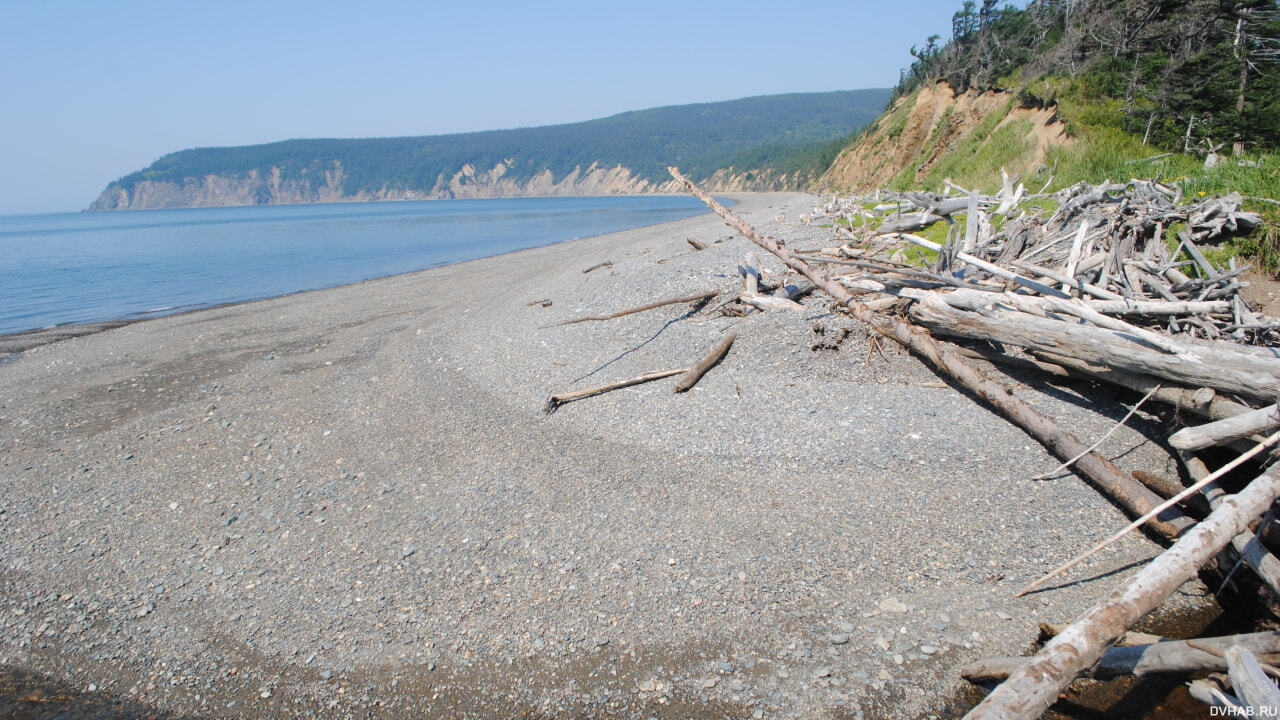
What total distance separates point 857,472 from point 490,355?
6.71 m

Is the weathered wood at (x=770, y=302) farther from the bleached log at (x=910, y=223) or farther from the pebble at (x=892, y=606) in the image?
the bleached log at (x=910, y=223)

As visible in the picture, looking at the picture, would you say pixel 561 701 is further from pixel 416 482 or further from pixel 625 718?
pixel 416 482

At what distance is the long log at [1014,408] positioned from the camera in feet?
16.4

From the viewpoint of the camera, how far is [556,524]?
18.5 ft

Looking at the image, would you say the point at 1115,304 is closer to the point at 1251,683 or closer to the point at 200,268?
the point at 1251,683

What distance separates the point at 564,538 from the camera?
542 cm

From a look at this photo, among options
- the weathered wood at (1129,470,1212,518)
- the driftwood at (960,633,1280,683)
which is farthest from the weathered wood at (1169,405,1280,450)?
the driftwood at (960,633,1280,683)

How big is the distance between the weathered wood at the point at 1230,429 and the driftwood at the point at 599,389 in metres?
5.15

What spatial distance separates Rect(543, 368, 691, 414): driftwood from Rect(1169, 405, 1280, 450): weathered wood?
515cm

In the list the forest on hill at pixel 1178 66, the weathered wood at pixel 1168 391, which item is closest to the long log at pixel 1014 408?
the weathered wood at pixel 1168 391

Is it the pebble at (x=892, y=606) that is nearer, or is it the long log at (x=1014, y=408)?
the pebble at (x=892, y=606)

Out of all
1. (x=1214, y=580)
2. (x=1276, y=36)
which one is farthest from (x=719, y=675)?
(x=1276, y=36)

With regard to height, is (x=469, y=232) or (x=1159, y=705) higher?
(x=469, y=232)

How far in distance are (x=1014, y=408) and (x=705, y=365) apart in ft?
11.8
